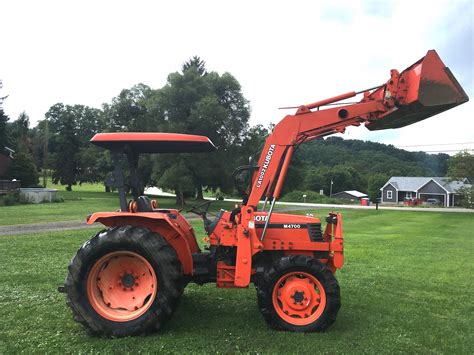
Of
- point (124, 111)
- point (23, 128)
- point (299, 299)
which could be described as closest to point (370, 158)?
point (124, 111)

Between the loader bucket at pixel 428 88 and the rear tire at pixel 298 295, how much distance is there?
7.53 ft

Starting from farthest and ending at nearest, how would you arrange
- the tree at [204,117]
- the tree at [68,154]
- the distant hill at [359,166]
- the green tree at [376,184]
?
the distant hill at [359,166], the green tree at [376,184], the tree at [68,154], the tree at [204,117]

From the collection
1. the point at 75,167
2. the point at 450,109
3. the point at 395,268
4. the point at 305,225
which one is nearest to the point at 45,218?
the point at 395,268

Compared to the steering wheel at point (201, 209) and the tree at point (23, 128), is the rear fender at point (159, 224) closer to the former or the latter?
the steering wheel at point (201, 209)

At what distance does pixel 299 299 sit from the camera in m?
5.28

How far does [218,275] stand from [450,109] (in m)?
3.66

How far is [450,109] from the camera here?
18.1 feet

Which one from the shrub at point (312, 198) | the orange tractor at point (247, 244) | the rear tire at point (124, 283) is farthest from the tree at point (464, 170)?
the rear tire at point (124, 283)

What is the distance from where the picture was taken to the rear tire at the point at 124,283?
4.99 metres

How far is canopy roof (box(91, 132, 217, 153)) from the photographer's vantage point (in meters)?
5.34

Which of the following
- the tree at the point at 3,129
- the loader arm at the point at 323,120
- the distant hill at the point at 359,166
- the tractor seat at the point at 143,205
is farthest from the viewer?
the distant hill at the point at 359,166

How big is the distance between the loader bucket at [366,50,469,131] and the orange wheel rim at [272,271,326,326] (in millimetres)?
2444

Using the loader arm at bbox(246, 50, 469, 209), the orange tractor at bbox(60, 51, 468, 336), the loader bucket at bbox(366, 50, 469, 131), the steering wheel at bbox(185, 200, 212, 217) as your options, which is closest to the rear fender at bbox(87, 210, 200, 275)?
the orange tractor at bbox(60, 51, 468, 336)

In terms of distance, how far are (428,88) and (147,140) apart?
3515mm
